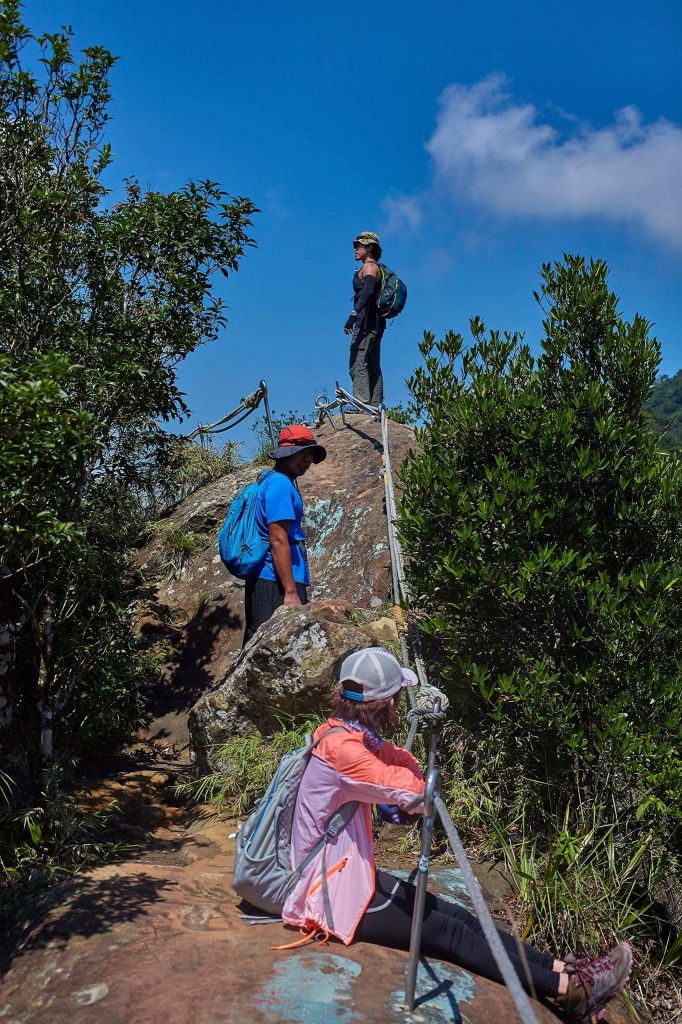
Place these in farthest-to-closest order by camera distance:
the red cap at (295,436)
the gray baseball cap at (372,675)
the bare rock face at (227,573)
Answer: the bare rock face at (227,573), the red cap at (295,436), the gray baseball cap at (372,675)

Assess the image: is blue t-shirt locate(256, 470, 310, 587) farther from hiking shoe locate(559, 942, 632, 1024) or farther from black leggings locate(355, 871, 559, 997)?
hiking shoe locate(559, 942, 632, 1024)

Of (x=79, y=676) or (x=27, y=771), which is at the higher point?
(x=79, y=676)

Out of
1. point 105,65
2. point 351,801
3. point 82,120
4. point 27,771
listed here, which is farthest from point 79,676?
point 105,65

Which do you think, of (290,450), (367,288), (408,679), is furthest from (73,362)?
(367,288)

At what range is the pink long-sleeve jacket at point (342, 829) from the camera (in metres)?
3.23

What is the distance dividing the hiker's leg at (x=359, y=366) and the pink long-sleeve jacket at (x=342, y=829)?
645 cm

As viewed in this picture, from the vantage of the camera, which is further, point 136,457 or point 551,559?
point 136,457

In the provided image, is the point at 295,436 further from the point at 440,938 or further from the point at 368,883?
the point at 440,938

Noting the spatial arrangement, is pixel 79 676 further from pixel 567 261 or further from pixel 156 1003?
pixel 567 261

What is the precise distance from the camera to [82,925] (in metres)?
3.47

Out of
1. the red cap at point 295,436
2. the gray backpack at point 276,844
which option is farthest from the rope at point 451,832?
the red cap at point 295,436

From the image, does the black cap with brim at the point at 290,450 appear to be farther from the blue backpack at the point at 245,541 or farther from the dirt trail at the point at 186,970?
the dirt trail at the point at 186,970

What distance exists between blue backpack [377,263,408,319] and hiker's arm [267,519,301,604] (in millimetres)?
4090

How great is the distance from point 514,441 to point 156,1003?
341 cm
